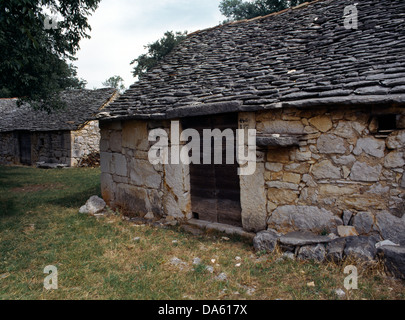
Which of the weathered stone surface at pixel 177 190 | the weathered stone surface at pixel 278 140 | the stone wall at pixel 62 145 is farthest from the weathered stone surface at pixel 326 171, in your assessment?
the stone wall at pixel 62 145

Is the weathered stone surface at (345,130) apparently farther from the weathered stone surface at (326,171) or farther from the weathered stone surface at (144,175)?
the weathered stone surface at (144,175)

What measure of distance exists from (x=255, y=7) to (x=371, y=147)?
775 inches

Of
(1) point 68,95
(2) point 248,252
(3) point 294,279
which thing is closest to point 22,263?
(2) point 248,252

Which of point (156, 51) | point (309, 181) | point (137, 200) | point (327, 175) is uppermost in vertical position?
point (156, 51)

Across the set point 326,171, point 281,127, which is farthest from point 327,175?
point 281,127

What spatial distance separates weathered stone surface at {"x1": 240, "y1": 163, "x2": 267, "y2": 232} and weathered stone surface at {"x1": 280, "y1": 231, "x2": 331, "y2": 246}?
58cm

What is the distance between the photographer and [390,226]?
11.5ft

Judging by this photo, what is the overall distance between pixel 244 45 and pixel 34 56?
650 cm

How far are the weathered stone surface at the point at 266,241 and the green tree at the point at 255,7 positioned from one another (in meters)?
16.2

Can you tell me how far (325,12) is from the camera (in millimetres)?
6137

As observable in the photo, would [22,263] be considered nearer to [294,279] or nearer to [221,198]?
[221,198]

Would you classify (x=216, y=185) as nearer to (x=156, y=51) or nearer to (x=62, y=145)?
(x=62, y=145)

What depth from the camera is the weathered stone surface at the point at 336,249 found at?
3359mm

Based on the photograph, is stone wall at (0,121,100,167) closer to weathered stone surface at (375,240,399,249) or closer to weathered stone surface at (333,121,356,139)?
weathered stone surface at (333,121,356,139)
